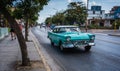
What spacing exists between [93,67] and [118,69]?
39.3 inches

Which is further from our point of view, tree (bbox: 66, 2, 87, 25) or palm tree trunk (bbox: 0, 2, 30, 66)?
tree (bbox: 66, 2, 87, 25)

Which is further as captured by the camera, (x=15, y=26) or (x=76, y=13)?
(x=76, y=13)

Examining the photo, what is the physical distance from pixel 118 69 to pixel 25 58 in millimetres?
3463

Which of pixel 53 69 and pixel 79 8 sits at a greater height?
pixel 79 8

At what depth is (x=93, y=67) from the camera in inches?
430

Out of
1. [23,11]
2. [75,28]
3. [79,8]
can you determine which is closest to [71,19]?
[79,8]

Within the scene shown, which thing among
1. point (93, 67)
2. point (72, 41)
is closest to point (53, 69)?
point (93, 67)

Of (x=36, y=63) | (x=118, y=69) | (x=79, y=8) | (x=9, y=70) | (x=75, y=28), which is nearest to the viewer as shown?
(x=9, y=70)

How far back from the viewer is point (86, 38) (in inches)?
628

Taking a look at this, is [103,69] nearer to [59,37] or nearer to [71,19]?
[59,37]

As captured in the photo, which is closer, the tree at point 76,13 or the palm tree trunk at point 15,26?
the palm tree trunk at point 15,26

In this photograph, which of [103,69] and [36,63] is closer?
[103,69]

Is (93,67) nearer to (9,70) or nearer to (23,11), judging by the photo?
(9,70)

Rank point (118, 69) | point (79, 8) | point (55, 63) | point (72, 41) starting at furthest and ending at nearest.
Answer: point (79, 8) < point (72, 41) < point (55, 63) < point (118, 69)
